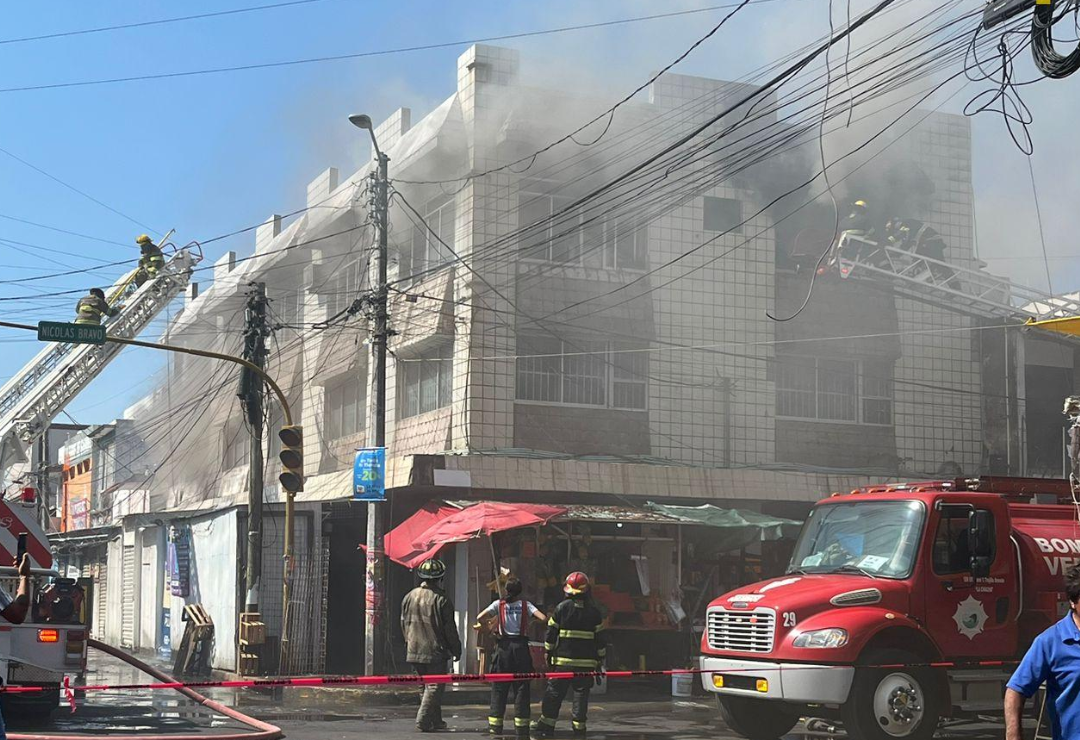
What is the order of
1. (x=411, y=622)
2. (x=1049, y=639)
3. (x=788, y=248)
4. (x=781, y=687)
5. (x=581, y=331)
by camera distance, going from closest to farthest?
(x=1049, y=639) → (x=781, y=687) → (x=411, y=622) → (x=581, y=331) → (x=788, y=248)

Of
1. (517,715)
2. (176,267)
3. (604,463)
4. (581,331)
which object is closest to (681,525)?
(604,463)

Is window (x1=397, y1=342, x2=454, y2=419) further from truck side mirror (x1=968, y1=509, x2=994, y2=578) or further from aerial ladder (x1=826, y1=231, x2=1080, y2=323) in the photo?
truck side mirror (x1=968, y1=509, x2=994, y2=578)

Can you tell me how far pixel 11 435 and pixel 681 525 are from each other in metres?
13.7

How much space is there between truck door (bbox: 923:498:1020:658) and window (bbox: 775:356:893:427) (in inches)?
501

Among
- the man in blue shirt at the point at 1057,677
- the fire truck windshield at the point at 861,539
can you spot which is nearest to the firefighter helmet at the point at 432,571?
the fire truck windshield at the point at 861,539

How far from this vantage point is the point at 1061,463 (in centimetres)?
2559

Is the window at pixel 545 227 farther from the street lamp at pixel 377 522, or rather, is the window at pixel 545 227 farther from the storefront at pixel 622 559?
the storefront at pixel 622 559

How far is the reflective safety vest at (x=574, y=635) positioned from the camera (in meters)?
12.0

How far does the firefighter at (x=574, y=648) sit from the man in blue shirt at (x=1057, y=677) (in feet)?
22.8

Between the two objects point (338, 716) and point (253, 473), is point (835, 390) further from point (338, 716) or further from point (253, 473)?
point (338, 716)

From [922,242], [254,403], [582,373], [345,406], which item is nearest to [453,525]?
[254,403]

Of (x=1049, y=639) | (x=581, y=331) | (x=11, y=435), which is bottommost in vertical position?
(x=1049, y=639)

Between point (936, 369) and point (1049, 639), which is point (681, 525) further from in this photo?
point (1049, 639)

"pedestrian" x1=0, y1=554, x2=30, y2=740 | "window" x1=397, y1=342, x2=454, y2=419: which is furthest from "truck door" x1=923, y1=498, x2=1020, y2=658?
"window" x1=397, y1=342, x2=454, y2=419
